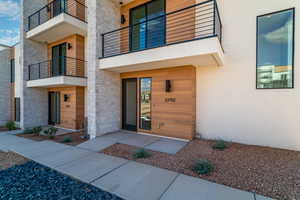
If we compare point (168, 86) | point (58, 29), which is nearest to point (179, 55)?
point (168, 86)

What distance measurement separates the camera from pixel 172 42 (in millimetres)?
5914

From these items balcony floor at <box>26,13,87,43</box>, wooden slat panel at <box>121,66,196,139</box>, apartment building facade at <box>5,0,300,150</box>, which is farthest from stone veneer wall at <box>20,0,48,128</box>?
wooden slat panel at <box>121,66,196,139</box>

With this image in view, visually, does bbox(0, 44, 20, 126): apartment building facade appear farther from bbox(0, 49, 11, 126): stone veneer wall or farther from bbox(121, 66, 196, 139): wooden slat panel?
bbox(121, 66, 196, 139): wooden slat panel

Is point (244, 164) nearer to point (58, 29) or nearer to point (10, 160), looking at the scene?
point (10, 160)

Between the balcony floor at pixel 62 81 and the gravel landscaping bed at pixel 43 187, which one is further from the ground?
the balcony floor at pixel 62 81

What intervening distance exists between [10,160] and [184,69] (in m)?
6.55

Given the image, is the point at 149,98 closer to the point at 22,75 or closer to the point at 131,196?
the point at 131,196

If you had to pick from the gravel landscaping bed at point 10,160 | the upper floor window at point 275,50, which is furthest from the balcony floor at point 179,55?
the gravel landscaping bed at point 10,160

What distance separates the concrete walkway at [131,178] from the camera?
2446 mm

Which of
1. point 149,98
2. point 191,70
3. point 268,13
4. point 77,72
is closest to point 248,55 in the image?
point 268,13

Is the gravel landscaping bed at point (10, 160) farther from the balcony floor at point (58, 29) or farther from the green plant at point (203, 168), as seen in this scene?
the balcony floor at point (58, 29)

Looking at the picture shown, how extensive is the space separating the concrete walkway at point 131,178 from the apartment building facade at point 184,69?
1.93 m

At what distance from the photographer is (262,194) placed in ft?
7.87

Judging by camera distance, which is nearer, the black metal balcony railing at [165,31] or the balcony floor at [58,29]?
the black metal balcony railing at [165,31]
